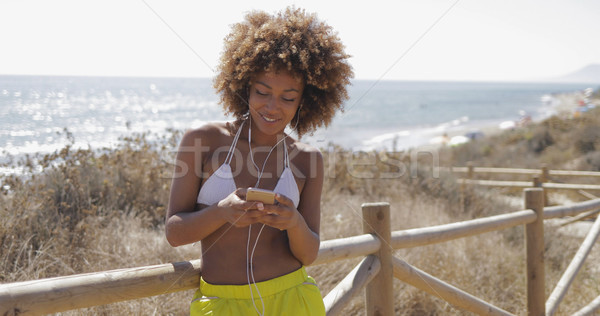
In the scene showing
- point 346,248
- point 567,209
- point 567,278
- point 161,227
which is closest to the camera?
point 346,248

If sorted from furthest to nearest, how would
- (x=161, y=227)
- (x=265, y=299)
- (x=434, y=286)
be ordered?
(x=161, y=227) < (x=434, y=286) < (x=265, y=299)

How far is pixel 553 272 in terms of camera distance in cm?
578

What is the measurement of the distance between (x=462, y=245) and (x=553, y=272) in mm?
1390

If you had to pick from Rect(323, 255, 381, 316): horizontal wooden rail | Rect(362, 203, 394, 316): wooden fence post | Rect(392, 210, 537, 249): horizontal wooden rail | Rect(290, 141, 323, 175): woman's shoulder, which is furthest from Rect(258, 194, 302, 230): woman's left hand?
Rect(392, 210, 537, 249): horizontal wooden rail

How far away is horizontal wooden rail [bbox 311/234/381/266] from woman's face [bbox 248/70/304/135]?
70 cm

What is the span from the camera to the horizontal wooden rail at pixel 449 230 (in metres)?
2.79

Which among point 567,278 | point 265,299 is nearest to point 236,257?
point 265,299

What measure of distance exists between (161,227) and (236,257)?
3.01m

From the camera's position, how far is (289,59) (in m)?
1.87

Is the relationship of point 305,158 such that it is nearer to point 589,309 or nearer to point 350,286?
point 350,286

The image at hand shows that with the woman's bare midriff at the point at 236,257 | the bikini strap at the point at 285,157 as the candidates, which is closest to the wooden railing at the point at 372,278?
the woman's bare midriff at the point at 236,257

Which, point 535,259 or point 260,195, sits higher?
point 260,195

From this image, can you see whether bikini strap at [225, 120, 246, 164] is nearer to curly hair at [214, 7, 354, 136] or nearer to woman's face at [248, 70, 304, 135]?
woman's face at [248, 70, 304, 135]

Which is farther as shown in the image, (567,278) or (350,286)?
(567,278)
